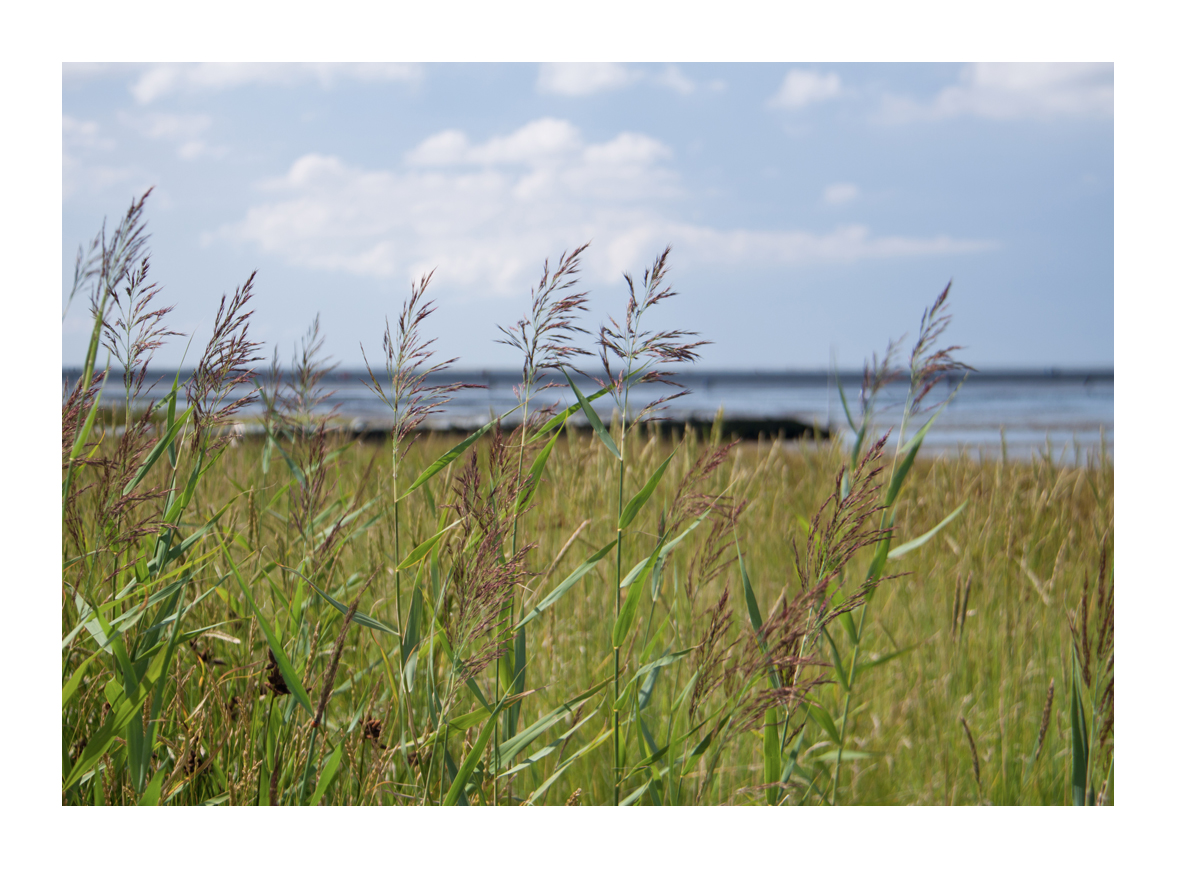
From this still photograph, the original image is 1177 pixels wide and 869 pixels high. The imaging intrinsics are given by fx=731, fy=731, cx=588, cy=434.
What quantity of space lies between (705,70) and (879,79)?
1.41 ft

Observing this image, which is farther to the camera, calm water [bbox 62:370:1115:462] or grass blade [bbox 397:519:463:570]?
calm water [bbox 62:370:1115:462]

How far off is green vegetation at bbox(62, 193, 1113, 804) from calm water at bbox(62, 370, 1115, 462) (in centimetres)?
10

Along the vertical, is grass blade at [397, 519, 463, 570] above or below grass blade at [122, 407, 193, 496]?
below

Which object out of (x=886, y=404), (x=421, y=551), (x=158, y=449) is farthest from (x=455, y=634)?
(x=886, y=404)

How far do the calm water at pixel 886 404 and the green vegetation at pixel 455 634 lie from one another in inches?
3.9

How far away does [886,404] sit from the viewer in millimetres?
1276

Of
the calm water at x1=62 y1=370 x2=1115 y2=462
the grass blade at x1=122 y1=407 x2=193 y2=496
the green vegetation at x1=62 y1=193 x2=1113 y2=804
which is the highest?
the calm water at x1=62 y1=370 x2=1115 y2=462

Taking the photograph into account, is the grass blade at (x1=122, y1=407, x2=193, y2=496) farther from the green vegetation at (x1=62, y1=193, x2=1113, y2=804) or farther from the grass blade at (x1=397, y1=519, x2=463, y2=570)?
the grass blade at (x1=397, y1=519, x2=463, y2=570)

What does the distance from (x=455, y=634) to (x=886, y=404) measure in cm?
83

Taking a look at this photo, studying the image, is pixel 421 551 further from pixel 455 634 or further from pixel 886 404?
pixel 886 404

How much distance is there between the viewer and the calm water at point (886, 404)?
1.37 m

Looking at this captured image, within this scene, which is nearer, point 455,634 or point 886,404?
point 455,634

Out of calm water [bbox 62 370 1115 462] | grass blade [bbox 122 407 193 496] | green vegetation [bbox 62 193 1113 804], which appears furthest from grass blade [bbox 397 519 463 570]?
grass blade [bbox 122 407 193 496]

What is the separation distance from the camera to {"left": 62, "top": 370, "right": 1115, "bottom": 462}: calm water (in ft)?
4.50
